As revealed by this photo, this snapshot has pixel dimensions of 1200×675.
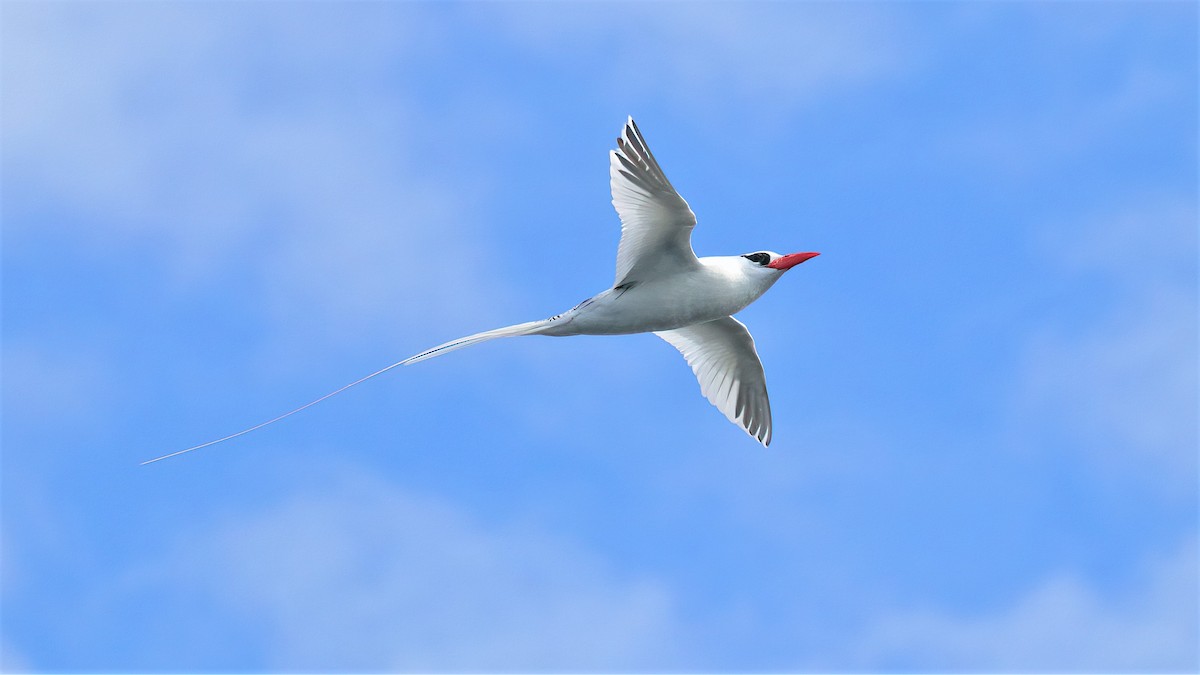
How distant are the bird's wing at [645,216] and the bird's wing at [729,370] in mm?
3067

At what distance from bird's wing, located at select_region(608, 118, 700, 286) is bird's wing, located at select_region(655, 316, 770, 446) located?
307 centimetres

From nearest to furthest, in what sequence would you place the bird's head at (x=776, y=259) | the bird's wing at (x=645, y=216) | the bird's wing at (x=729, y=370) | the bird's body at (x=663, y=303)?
the bird's wing at (x=645, y=216) → the bird's body at (x=663, y=303) → the bird's head at (x=776, y=259) → the bird's wing at (x=729, y=370)

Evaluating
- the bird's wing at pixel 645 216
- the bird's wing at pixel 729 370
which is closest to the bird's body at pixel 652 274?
the bird's wing at pixel 645 216

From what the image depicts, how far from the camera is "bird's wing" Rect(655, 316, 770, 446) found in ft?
71.5

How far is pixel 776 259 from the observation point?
19.9 m

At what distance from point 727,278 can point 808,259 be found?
1.46 meters

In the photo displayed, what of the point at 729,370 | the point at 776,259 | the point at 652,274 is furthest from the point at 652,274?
the point at 729,370

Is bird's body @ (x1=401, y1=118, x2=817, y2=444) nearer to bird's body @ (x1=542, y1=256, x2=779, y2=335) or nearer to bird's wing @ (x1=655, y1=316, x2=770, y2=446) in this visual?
bird's body @ (x1=542, y1=256, x2=779, y2=335)

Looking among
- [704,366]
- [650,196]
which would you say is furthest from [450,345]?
[704,366]

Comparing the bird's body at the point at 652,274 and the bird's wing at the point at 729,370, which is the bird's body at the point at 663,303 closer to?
the bird's body at the point at 652,274

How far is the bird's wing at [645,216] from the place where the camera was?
57.6ft

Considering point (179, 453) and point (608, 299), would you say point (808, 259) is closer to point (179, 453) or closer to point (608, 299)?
point (608, 299)

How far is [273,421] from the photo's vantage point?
16250 millimetres

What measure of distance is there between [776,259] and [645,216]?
2.66 metres
